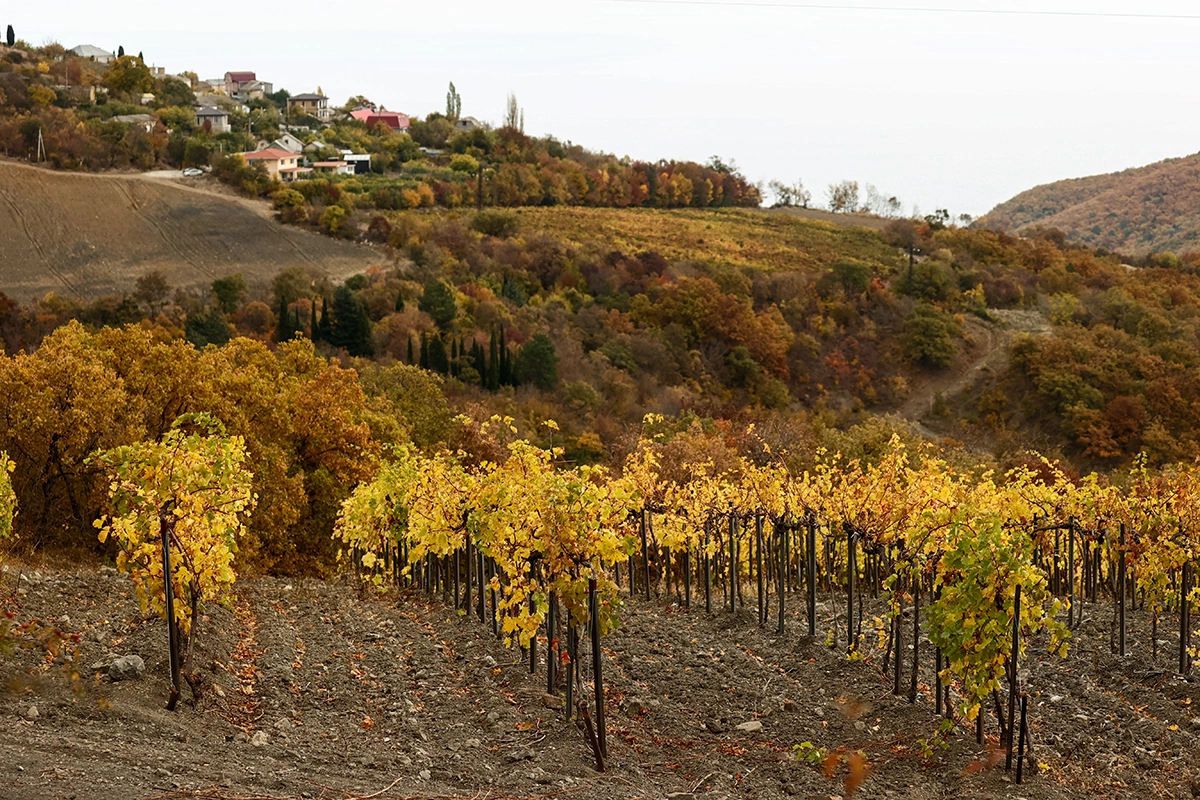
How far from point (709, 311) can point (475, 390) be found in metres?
20.7

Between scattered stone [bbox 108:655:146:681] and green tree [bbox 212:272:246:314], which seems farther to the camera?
green tree [bbox 212:272:246:314]

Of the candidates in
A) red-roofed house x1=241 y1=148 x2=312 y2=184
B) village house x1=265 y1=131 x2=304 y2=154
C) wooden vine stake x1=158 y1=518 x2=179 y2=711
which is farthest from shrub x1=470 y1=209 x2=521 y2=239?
wooden vine stake x1=158 y1=518 x2=179 y2=711

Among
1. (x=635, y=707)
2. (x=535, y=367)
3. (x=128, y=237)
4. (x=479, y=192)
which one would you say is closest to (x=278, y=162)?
(x=479, y=192)

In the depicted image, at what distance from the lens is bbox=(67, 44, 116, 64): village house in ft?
431

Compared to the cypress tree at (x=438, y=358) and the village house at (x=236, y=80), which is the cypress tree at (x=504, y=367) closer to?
the cypress tree at (x=438, y=358)

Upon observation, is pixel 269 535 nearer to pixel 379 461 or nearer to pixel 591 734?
pixel 379 461

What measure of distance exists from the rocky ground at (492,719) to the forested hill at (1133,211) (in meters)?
110

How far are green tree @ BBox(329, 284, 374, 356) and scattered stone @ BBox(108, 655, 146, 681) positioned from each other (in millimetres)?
42654

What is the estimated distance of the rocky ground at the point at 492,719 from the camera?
28.2 ft

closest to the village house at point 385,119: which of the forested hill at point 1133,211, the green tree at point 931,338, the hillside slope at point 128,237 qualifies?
the hillside slope at point 128,237

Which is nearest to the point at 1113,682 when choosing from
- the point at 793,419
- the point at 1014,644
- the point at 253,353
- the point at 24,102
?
the point at 1014,644

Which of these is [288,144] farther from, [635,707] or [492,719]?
[492,719]

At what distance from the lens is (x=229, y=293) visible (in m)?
55.7

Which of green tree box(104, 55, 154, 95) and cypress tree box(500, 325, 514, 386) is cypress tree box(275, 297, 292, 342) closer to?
cypress tree box(500, 325, 514, 386)
